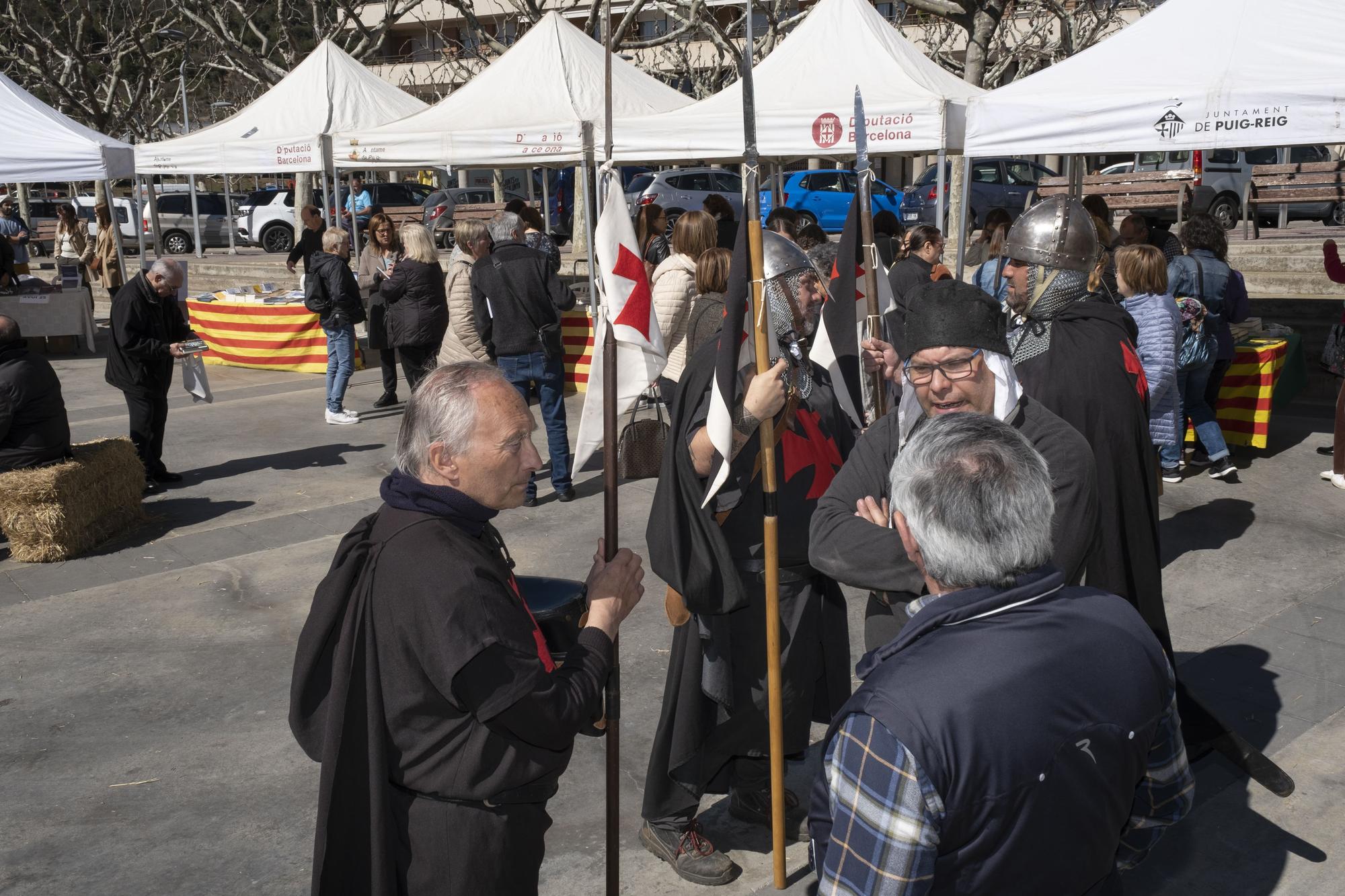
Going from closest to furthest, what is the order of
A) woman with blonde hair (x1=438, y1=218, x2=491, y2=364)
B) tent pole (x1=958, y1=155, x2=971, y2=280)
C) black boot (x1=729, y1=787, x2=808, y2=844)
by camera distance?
black boot (x1=729, y1=787, x2=808, y2=844) → tent pole (x1=958, y1=155, x2=971, y2=280) → woman with blonde hair (x1=438, y1=218, x2=491, y2=364)

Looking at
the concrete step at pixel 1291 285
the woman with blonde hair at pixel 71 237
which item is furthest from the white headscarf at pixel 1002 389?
the woman with blonde hair at pixel 71 237

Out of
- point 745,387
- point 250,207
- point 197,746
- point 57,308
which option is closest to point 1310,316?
point 745,387

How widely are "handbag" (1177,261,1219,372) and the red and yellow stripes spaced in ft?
1.65

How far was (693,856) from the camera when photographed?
361cm

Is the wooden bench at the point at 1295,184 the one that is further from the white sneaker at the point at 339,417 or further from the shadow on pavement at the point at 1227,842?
the shadow on pavement at the point at 1227,842

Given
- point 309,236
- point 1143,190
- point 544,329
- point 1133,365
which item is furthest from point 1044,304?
point 1143,190

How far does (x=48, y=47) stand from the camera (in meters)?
27.4

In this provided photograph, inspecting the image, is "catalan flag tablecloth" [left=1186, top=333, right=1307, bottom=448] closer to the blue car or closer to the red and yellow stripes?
the red and yellow stripes

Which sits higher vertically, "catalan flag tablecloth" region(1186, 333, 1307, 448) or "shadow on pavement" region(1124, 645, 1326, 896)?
"catalan flag tablecloth" region(1186, 333, 1307, 448)

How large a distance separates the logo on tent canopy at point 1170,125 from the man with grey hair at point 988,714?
253 inches

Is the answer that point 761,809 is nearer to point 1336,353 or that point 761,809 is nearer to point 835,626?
point 835,626

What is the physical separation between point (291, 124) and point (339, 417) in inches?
→ 209

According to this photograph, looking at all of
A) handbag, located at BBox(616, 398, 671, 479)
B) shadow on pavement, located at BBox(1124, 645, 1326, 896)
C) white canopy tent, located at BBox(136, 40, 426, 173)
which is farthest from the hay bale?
white canopy tent, located at BBox(136, 40, 426, 173)

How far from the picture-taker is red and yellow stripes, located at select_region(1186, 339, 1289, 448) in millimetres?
8633
